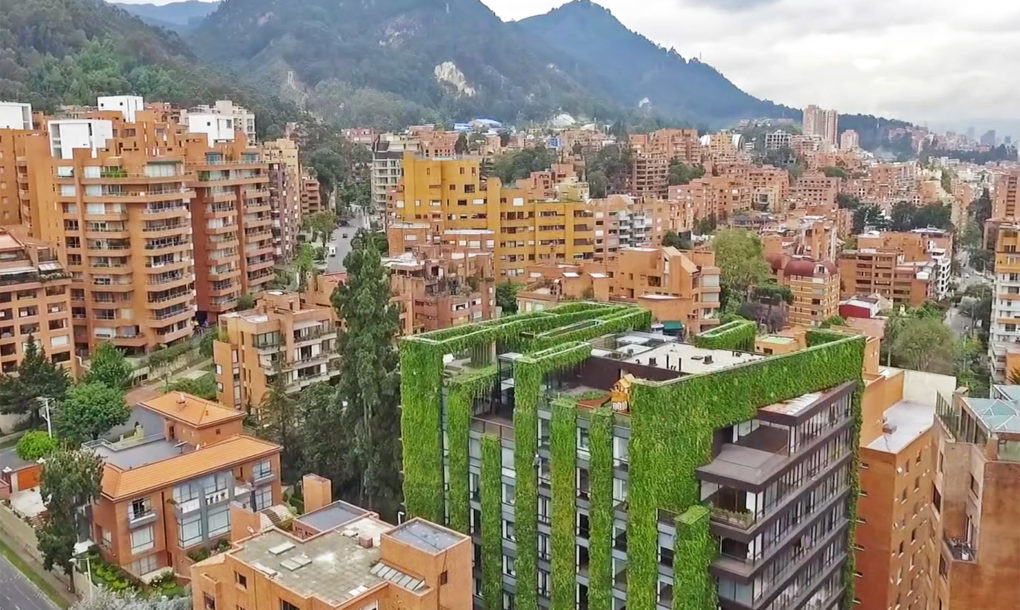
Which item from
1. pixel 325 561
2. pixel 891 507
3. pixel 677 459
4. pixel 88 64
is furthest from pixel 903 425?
pixel 88 64

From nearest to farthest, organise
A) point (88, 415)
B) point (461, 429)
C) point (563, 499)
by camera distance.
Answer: point (563, 499)
point (461, 429)
point (88, 415)

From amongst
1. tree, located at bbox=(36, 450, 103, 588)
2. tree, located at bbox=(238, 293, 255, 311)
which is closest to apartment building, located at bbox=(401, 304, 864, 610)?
tree, located at bbox=(36, 450, 103, 588)

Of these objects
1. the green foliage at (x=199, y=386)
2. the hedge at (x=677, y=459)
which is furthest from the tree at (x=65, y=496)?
the hedge at (x=677, y=459)

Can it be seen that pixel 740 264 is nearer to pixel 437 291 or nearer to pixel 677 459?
pixel 437 291

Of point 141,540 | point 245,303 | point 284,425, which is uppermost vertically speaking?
point 245,303

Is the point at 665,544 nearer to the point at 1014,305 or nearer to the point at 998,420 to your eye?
the point at 998,420

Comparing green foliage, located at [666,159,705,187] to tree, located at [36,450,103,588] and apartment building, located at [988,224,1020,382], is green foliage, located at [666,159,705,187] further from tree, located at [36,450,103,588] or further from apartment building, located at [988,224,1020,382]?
tree, located at [36,450,103,588]
